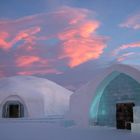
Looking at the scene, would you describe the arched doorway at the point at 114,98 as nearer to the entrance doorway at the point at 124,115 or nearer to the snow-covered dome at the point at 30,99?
the entrance doorway at the point at 124,115

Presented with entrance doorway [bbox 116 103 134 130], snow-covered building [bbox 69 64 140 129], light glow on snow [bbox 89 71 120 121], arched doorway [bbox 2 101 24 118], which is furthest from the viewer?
arched doorway [bbox 2 101 24 118]

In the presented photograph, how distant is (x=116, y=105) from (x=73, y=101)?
→ 4514 mm

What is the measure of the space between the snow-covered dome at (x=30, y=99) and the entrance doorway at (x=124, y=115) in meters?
15.5

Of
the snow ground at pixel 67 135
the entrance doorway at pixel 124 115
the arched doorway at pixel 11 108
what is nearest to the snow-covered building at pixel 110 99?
the entrance doorway at pixel 124 115

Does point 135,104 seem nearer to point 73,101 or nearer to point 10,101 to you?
point 73,101

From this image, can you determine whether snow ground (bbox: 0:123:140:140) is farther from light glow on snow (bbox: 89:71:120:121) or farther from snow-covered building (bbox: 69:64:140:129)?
light glow on snow (bbox: 89:71:120:121)

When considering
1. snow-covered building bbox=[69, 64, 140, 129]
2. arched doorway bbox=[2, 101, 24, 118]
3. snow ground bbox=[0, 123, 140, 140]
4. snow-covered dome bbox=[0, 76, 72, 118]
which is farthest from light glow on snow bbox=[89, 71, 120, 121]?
arched doorway bbox=[2, 101, 24, 118]

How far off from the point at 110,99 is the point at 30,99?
15367 mm

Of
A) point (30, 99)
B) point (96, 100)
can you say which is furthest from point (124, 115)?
point (30, 99)

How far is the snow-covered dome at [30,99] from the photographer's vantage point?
3809 cm

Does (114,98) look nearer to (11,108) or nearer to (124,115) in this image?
(124,115)

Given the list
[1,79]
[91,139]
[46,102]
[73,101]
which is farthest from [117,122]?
[1,79]

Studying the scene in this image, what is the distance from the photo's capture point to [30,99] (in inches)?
1495

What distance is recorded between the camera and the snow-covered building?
22.6m
